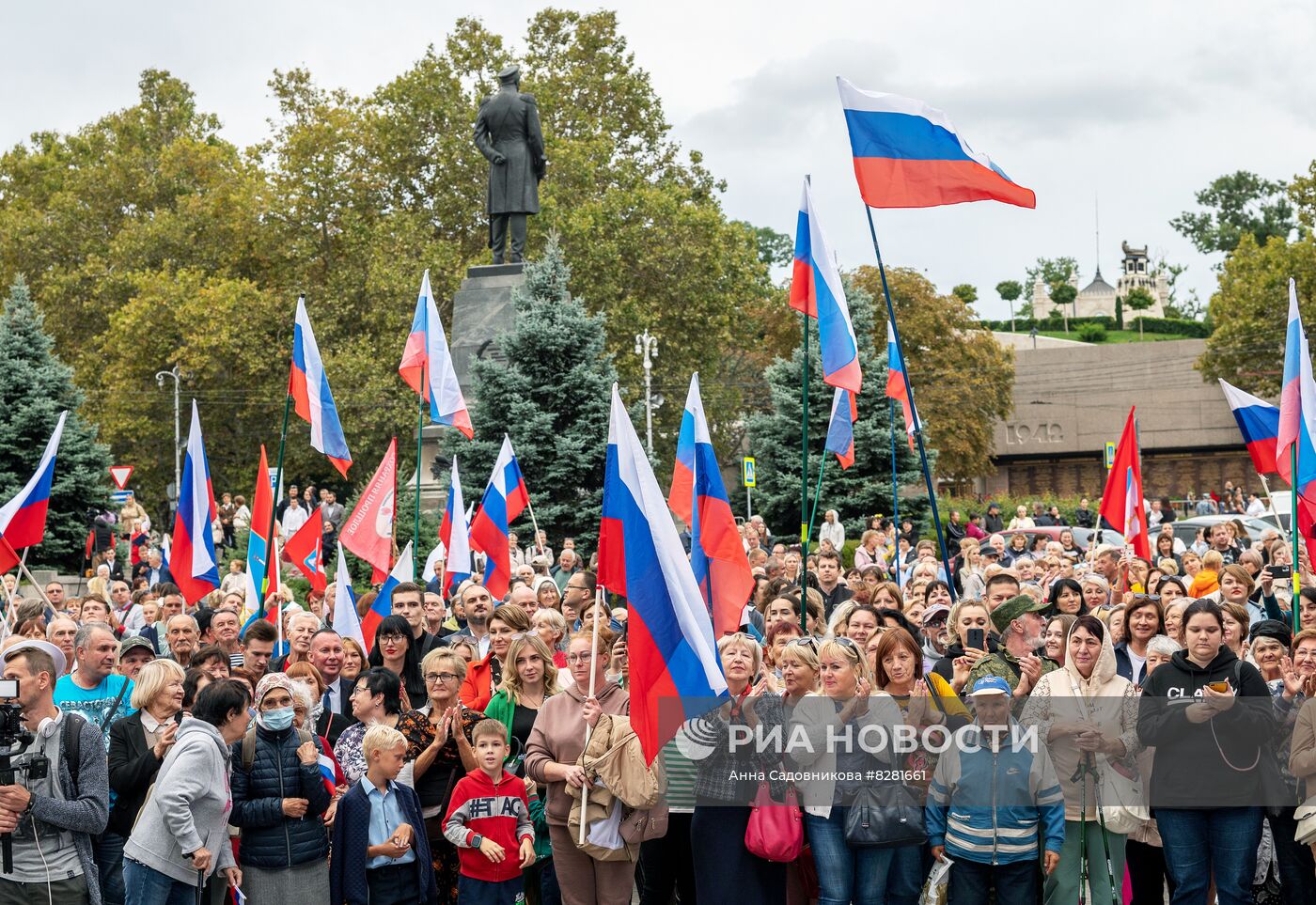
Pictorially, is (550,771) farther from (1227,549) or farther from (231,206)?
(231,206)

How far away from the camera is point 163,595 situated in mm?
12328

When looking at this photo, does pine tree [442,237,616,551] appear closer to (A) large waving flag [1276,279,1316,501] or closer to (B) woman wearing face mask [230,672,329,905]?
(A) large waving flag [1276,279,1316,501]

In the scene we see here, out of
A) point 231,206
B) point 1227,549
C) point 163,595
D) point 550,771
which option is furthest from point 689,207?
point 550,771

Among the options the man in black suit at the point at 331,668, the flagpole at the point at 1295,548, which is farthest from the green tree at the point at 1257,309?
the man in black suit at the point at 331,668

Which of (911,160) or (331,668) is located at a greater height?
(911,160)

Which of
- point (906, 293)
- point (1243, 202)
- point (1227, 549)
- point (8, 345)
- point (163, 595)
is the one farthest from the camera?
point (1243, 202)

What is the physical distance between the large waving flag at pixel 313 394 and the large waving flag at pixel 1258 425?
728cm

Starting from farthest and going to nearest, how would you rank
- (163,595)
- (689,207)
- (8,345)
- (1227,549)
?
(689,207) < (8,345) < (1227,549) < (163,595)

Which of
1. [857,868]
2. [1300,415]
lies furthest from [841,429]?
[857,868]

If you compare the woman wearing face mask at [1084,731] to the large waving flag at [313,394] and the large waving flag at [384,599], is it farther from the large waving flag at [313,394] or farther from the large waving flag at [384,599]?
the large waving flag at [313,394]

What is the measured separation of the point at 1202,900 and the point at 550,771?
287 centimetres

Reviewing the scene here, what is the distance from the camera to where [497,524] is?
13.8m

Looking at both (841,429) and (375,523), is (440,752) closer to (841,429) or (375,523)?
(375,523)

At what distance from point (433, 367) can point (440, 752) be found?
26.5ft
